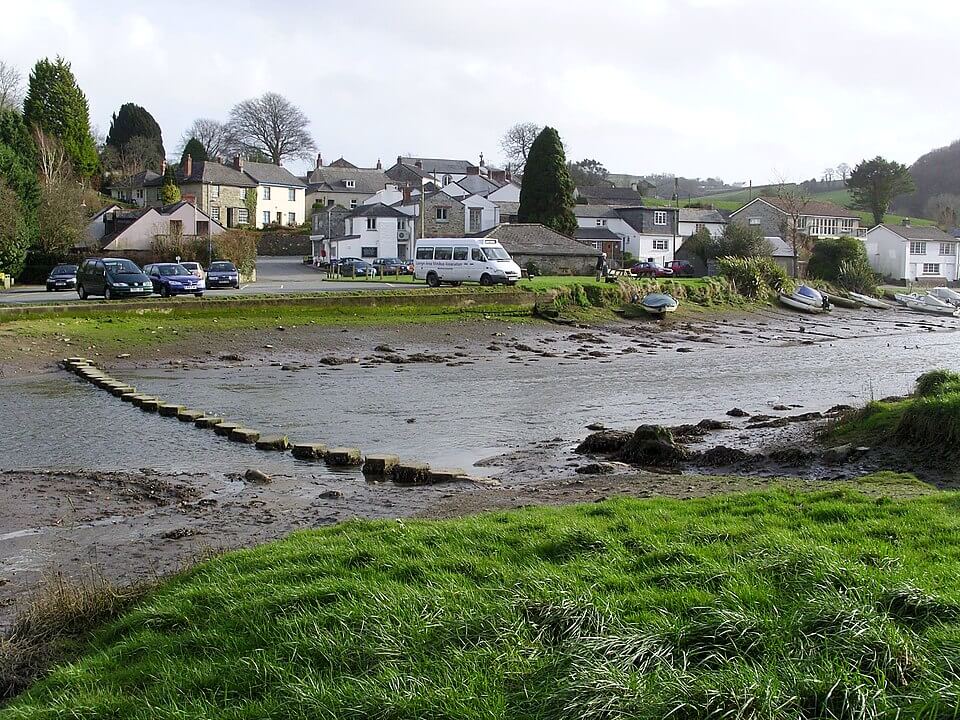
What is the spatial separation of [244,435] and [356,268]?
193 ft

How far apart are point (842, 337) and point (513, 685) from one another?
47.4 metres

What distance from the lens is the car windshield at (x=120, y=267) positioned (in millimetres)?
43500

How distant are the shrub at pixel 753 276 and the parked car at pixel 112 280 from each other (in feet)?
122

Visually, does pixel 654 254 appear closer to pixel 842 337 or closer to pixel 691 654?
pixel 842 337

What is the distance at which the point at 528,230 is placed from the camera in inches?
3073

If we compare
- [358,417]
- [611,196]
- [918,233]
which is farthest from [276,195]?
[358,417]

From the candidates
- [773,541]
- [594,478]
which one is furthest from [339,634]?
[594,478]

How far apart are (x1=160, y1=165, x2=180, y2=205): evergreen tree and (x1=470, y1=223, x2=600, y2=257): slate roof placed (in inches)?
1652

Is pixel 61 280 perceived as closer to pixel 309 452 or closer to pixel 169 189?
pixel 309 452

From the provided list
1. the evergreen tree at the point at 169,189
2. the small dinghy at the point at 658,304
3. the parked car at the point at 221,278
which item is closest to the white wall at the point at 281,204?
the evergreen tree at the point at 169,189

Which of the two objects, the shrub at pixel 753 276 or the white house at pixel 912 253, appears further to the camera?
the white house at pixel 912 253

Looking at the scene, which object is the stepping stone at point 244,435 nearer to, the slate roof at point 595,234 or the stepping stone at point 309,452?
the stepping stone at point 309,452

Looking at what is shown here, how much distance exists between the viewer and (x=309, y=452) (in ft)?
53.8

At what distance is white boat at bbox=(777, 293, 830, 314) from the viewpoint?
62.2m
